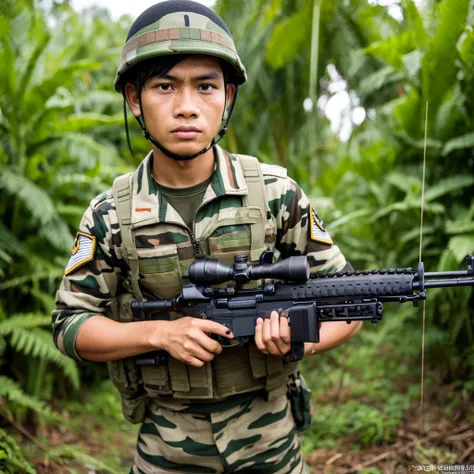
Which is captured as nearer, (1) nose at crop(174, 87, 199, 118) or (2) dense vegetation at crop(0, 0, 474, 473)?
(1) nose at crop(174, 87, 199, 118)

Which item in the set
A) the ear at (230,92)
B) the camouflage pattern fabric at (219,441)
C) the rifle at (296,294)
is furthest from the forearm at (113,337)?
the ear at (230,92)

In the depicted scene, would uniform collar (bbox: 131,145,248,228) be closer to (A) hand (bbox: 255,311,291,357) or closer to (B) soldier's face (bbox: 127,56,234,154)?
(B) soldier's face (bbox: 127,56,234,154)

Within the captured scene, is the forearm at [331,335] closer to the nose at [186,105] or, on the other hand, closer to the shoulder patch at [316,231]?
the shoulder patch at [316,231]

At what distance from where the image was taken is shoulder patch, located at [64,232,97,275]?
2236 millimetres

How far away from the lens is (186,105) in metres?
2.12

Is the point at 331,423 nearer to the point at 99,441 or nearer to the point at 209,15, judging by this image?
the point at 99,441

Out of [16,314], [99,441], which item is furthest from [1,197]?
[99,441]

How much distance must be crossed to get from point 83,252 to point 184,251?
0.41 metres

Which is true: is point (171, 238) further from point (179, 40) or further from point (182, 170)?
point (179, 40)

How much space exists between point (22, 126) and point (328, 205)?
2.81 metres

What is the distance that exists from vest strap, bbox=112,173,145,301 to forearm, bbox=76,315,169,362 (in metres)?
0.17

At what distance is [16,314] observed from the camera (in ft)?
14.6

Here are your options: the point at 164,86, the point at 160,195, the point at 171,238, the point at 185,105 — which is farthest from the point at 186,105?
the point at 171,238

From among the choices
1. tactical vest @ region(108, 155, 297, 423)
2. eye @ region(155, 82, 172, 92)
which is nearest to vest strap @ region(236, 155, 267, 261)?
tactical vest @ region(108, 155, 297, 423)
